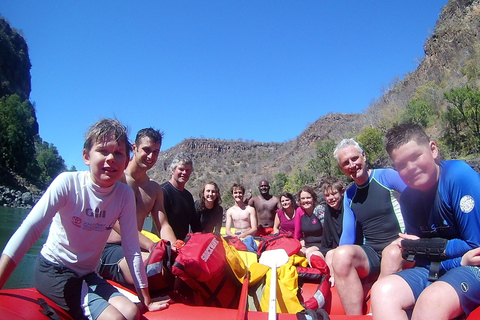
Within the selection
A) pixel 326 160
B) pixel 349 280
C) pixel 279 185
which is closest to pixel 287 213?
pixel 349 280

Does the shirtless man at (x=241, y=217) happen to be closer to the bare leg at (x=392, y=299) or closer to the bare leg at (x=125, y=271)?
the bare leg at (x=125, y=271)

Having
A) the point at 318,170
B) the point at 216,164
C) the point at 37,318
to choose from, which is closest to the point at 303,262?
the point at 37,318

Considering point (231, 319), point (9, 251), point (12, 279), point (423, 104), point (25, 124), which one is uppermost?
point (25, 124)

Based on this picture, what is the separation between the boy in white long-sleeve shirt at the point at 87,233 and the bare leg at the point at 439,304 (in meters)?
1.34

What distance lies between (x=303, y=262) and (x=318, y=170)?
20188 mm

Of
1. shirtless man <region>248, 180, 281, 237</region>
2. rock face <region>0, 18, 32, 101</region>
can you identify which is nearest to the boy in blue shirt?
shirtless man <region>248, 180, 281, 237</region>

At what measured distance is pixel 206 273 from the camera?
2164 mm

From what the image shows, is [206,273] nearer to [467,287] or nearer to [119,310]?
[119,310]

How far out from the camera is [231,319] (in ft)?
6.12

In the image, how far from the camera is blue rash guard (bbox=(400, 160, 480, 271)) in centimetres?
155

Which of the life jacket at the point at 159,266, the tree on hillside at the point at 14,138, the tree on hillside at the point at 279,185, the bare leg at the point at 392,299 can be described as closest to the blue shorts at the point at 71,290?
the life jacket at the point at 159,266

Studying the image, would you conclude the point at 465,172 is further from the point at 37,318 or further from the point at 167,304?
the point at 37,318

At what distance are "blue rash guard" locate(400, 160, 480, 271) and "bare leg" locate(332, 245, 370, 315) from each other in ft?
1.59

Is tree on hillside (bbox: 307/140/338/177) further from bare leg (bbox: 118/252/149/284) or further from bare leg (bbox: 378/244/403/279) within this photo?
bare leg (bbox: 118/252/149/284)
